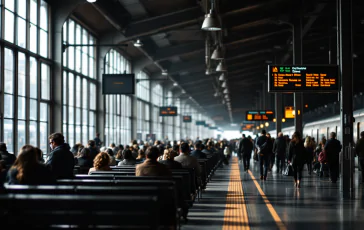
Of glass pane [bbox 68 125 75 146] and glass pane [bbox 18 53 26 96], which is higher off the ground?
glass pane [bbox 18 53 26 96]

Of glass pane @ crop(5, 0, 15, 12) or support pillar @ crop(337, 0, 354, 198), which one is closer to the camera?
support pillar @ crop(337, 0, 354, 198)

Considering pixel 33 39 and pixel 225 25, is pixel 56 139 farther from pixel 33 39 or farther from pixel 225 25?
pixel 225 25

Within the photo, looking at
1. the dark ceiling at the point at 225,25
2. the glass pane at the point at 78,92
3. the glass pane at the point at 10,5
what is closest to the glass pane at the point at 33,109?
the glass pane at the point at 10,5

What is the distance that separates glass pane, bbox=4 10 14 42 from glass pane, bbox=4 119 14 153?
2.71 m

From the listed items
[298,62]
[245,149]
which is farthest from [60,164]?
[298,62]

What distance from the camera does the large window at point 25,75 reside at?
20.2 meters

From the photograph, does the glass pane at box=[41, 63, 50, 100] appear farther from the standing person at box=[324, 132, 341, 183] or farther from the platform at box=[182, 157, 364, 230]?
the standing person at box=[324, 132, 341, 183]

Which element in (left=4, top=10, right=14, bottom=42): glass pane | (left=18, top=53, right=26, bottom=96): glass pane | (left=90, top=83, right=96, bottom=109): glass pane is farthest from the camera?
(left=90, top=83, right=96, bottom=109): glass pane

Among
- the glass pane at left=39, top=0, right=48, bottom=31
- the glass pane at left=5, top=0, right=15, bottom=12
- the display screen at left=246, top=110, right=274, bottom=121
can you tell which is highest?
the glass pane at left=39, top=0, right=48, bottom=31

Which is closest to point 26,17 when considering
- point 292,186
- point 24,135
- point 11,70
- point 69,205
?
point 11,70

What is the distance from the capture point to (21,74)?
71.2 feet

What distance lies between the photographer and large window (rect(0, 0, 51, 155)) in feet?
66.4

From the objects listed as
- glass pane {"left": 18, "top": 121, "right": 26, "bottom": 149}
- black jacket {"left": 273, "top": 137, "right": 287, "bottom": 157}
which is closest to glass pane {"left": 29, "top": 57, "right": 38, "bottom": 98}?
glass pane {"left": 18, "top": 121, "right": 26, "bottom": 149}

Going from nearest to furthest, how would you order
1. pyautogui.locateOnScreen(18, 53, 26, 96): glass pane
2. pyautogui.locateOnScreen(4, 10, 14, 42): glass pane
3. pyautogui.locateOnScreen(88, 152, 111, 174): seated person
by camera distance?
pyautogui.locateOnScreen(88, 152, 111, 174): seated person < pyautogui.locateOnScreen(4, 10, 14, 42): glass pane < pyautogui.locateOnScreen(18, 53, 26, 96): glass pane
